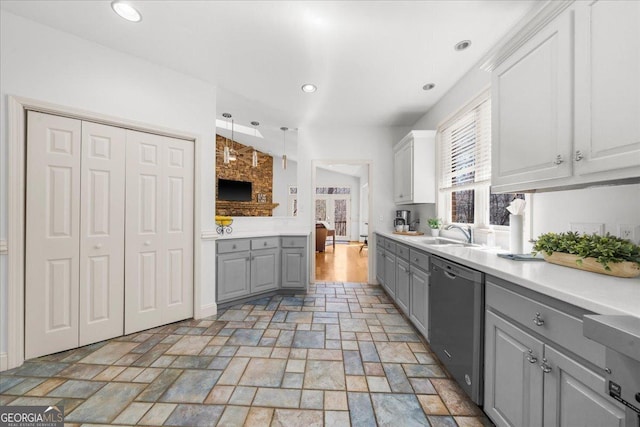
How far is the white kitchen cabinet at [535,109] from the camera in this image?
129 centimetres

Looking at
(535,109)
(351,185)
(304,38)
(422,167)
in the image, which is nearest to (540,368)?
(535,109)

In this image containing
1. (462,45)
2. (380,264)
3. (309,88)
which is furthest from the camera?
(380,264)

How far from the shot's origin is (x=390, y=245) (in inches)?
131

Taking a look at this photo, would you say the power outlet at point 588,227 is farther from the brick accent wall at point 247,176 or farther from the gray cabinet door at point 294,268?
the brick accent wall at point 247,176

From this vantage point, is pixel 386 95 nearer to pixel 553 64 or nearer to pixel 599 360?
pixel 553 64

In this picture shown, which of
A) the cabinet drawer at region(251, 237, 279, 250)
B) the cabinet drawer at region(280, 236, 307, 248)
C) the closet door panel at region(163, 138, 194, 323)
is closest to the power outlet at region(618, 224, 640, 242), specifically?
the cabinet drawer at region(280, 236, 307, 248)

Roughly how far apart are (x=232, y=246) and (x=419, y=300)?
2.22 metres

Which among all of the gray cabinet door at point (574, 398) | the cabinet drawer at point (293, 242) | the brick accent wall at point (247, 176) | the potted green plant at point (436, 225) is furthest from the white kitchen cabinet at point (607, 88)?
the brick accent wall at point (247, 176)

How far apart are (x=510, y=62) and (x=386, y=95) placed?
5.49 ft

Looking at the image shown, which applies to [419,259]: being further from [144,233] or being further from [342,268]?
[342,268]

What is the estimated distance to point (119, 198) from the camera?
2346 millimetres

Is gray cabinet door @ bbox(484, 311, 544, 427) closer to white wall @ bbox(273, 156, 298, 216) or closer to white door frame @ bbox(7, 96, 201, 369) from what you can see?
white door frame @ bbox(7, 96, 201, 369)

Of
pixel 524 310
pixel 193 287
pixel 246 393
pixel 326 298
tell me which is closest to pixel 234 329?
pixel 193 287

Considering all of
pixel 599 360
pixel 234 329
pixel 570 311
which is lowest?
pixel 234 329
